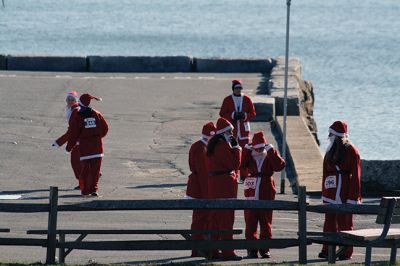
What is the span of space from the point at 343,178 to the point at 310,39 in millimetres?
73074

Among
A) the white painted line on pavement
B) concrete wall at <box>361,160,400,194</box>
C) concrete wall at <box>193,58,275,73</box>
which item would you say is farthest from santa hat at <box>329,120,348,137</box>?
concrete wall at <box>193,58,275,73</box>

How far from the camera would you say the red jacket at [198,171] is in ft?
52.4

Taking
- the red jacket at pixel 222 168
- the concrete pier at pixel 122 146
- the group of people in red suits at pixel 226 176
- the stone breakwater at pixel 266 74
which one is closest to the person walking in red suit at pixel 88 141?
the concrete pier at pixel 122 146

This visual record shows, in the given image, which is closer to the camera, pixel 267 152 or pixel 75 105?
pixel 267 152

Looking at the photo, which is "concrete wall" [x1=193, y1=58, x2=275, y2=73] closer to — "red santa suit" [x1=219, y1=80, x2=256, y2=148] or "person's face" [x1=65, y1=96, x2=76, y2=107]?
"red santa suit" [x1=219, y1=80, x2=256, y2=148]

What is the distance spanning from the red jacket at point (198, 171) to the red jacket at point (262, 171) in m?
0.62

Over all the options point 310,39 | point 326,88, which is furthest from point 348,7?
point 326,88

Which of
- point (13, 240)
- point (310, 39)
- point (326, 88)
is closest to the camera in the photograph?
point (13, 240)

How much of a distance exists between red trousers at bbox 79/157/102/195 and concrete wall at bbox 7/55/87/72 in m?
17.8

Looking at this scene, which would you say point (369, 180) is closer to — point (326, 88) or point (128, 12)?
point (326, 88)

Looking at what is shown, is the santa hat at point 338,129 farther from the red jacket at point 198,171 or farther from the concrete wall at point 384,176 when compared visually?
the concrete wall at point 384,176

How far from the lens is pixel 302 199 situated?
1417 cm

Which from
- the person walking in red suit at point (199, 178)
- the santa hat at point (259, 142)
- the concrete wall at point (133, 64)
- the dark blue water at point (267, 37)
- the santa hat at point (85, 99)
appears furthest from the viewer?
the dark blue water at point (267, 37)

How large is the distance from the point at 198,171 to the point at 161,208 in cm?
215
